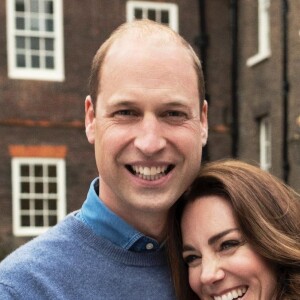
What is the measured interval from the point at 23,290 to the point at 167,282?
55 cm

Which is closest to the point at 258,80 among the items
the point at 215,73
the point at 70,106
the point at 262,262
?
the point at 215,73

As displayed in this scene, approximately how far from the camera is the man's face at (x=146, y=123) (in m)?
2.27

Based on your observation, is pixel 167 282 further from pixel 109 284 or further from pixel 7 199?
pixel 7 199

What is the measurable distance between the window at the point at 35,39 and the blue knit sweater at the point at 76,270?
1331 cm

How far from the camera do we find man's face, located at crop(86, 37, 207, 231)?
7.45ft

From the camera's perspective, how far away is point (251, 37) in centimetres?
1650

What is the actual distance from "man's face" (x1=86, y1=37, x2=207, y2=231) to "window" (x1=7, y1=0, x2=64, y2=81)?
43.7 feet

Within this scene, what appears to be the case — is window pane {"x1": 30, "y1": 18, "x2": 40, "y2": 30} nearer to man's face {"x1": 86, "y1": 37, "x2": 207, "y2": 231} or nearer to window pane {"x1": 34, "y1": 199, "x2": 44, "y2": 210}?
window pane {"x1": 34, "y1": 199, "x2": 44, "y2": 210}

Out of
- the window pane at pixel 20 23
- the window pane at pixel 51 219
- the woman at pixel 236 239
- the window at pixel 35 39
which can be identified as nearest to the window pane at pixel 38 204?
the window pane at pixel 51 219

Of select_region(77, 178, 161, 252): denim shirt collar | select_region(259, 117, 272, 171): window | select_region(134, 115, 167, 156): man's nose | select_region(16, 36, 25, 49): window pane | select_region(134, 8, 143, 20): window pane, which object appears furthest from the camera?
select_region(259, 117, 272, 171): window

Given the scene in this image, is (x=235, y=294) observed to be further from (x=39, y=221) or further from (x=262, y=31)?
(x=262, y=31)

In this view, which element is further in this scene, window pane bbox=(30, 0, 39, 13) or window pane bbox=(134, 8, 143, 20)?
window pane bbox=(134, 8, 143, 20)

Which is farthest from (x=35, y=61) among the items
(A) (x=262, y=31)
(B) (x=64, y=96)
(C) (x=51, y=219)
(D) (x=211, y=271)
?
(D) (x=211, y=271)

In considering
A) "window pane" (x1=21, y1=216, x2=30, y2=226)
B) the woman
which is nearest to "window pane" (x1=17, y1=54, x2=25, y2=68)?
"window pane" (x1=21, y1=216, x2=30, y2=226)
